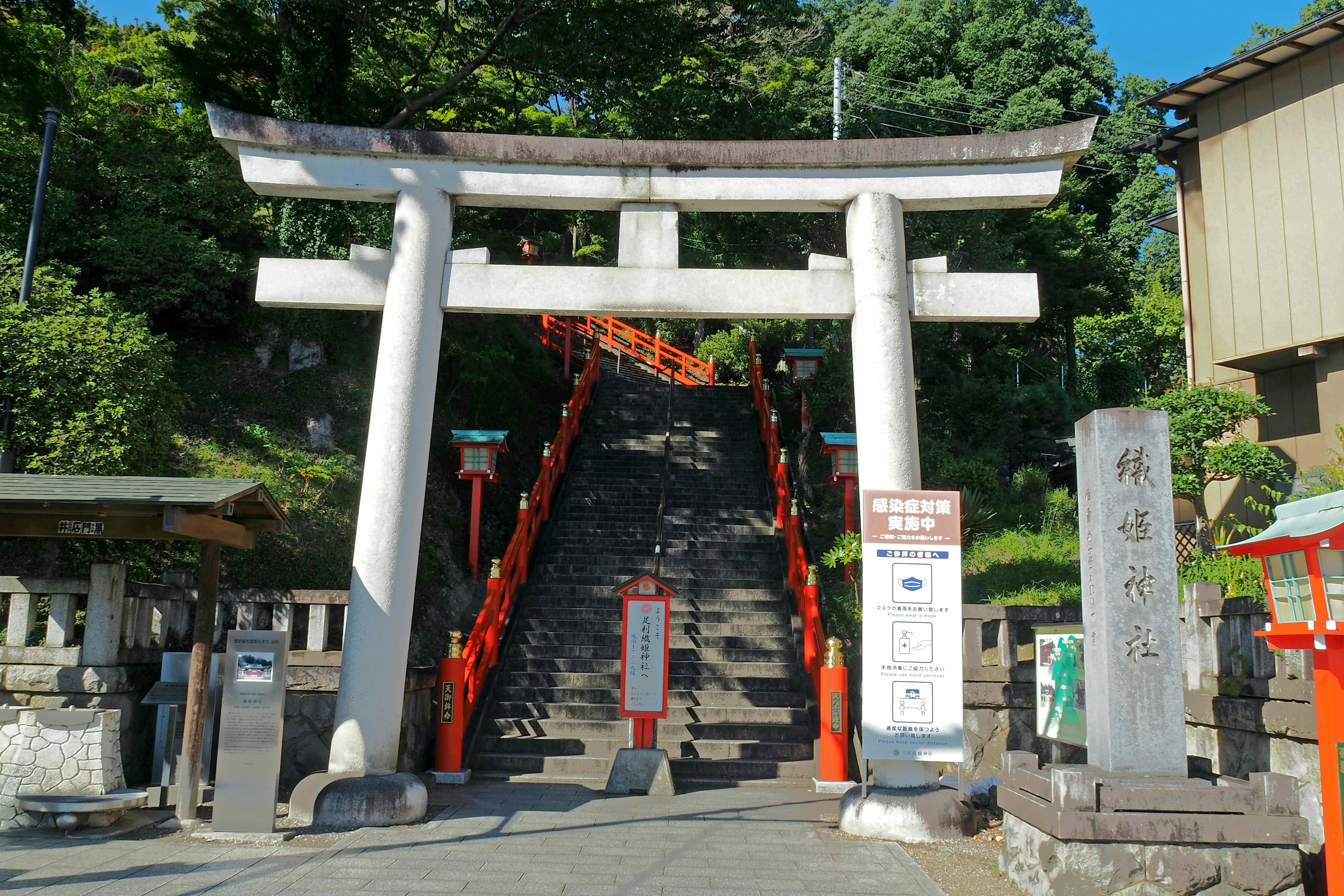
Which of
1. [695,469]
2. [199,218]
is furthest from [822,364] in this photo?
[199,218]

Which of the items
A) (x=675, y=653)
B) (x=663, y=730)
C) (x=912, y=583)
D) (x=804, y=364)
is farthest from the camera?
(x=804, y=364)

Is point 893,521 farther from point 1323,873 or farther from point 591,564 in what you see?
point 591,564

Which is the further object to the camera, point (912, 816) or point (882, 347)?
point (882, 347)

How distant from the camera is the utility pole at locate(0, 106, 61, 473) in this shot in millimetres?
9586

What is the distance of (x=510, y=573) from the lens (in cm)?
1171

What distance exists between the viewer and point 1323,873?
5852 millimetres

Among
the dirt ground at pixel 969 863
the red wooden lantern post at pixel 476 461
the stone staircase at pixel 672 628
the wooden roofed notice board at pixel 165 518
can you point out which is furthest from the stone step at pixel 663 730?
the red wooden lantern post at pixel 476 461

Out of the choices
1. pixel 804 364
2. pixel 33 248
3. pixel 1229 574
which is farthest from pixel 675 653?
pixel 33 248

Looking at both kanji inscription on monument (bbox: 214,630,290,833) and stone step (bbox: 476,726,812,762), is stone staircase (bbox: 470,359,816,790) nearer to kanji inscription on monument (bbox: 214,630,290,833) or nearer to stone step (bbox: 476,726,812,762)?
stone step (bbox: 476,726,812,762)

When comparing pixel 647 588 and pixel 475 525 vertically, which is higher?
pixel 475 525

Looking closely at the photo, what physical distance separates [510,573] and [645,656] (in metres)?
3.21

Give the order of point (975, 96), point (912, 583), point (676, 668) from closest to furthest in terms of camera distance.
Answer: point (912, 583)
point (676, 668)
point (975, 96)

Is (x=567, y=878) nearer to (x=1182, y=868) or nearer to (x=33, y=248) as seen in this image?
(x=1182, y=868)

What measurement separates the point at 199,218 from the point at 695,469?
28.4 feet
